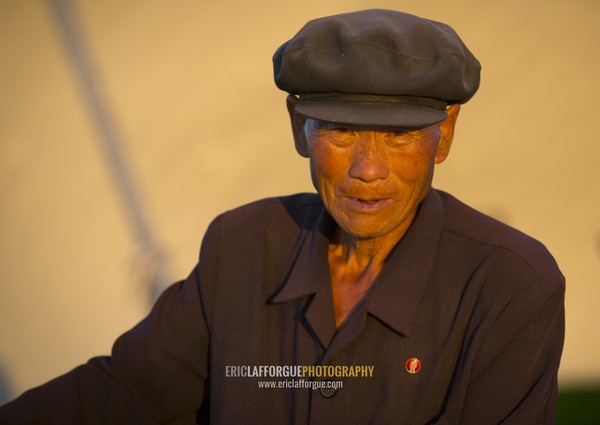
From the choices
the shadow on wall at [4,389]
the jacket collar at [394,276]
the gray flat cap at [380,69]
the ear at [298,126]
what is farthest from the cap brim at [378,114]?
the shadow on wall at [4,389]

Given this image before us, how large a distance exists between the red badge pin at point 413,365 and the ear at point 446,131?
432 millimetres

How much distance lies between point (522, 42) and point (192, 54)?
1.51 meters

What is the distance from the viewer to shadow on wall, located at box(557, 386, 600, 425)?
13.0 ft

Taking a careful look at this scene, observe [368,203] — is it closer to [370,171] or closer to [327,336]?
[370,171]

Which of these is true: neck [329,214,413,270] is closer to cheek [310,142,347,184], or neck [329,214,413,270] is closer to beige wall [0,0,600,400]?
cheek [310,142,347,184]

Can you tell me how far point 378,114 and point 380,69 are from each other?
0.29ft

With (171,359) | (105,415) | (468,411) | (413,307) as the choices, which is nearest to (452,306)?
(413,307)

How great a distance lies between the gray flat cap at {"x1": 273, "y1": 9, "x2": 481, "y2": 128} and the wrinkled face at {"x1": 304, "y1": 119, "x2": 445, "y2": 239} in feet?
0.21

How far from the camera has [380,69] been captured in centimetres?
192

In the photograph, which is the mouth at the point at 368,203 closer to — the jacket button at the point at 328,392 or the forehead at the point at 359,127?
the forehead at the point at 359,127

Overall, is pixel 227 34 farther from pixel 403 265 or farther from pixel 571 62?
pixel 403 265

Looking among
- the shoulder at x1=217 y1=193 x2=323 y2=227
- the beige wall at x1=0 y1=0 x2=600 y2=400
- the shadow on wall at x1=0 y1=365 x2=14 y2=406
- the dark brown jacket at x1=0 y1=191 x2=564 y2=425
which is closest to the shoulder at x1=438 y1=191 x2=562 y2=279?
the dark brown jacket at x1=0 y1=191 x2=564 y2=425

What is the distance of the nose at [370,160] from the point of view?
2.02 metres

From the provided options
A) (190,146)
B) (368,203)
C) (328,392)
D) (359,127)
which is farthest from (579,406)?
(359,127)
